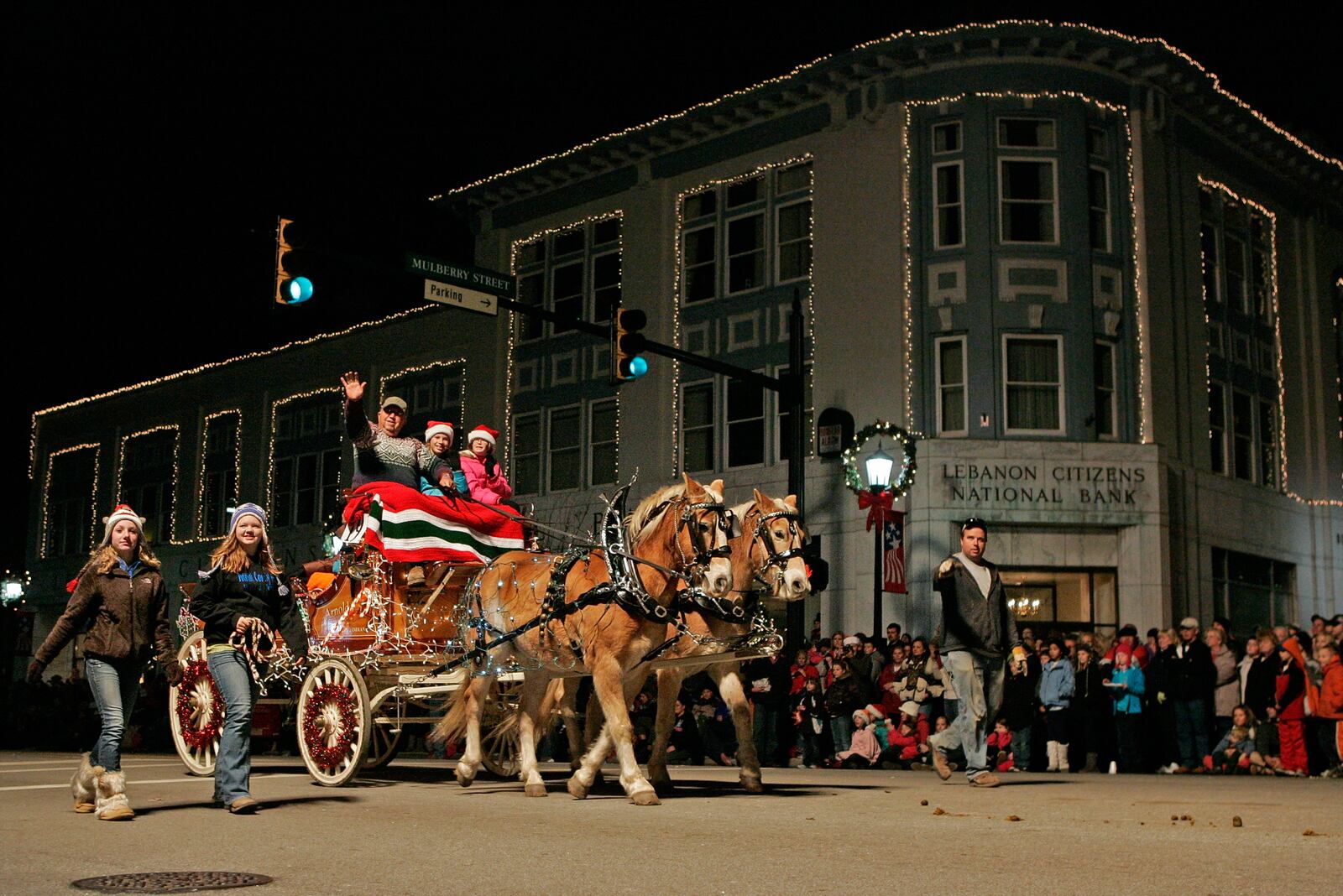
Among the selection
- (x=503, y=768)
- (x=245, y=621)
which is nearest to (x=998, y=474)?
(x=503, y=768)

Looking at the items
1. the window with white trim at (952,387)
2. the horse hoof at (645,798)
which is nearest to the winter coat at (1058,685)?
the horse hoof at (645,798)

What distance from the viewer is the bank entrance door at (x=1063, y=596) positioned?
2686cm

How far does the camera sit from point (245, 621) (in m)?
9.90

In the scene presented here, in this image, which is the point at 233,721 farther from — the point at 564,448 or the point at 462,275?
the point at 564,448

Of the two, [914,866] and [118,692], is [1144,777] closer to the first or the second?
[914,866]

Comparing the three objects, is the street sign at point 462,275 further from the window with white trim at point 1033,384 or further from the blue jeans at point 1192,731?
the window with white trim at point 1033,384

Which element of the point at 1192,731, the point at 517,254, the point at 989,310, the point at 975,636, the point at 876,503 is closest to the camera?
the point at 975,636

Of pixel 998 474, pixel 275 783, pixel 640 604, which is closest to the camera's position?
pixel 640 604

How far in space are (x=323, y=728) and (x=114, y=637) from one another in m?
3.10

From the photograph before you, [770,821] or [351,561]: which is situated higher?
[351,561]

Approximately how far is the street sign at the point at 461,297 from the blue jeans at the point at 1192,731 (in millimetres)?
9255

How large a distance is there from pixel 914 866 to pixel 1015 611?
20.4 metres

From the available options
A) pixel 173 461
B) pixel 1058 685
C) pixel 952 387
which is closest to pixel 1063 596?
pixel 952 387

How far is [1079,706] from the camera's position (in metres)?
18.3
